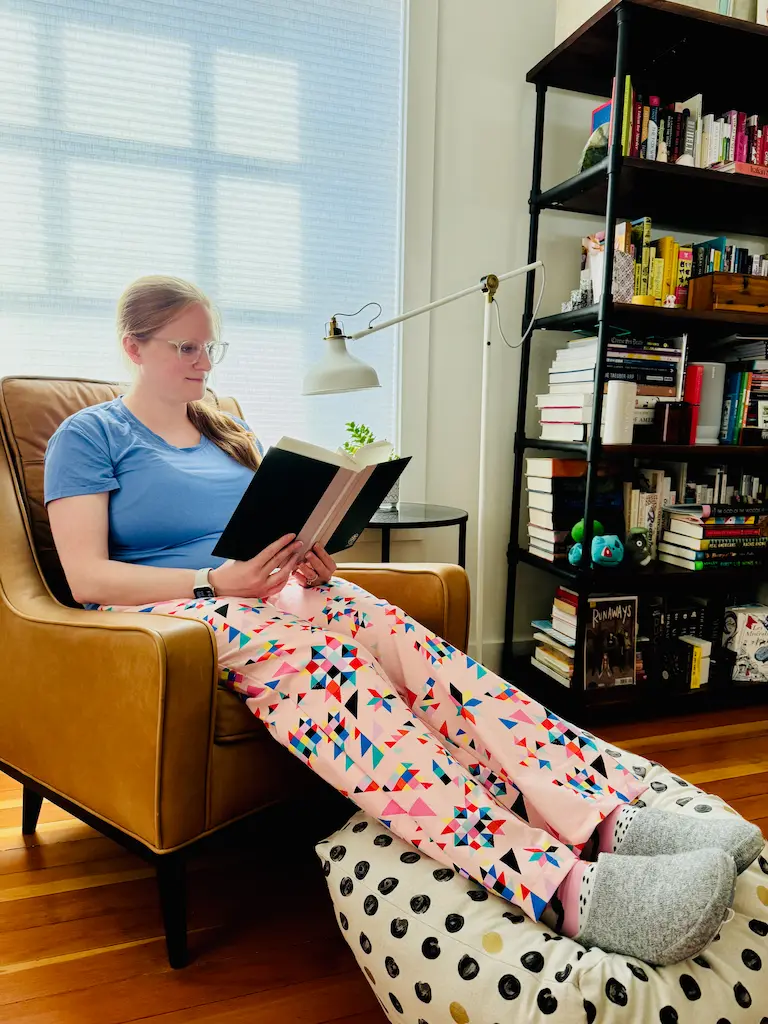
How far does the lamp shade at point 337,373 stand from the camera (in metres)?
1.62

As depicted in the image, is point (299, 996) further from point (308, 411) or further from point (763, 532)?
point (763, 532)

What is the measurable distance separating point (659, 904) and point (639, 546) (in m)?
1.43

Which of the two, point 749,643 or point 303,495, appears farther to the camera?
point 749,643

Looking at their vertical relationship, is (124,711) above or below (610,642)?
above

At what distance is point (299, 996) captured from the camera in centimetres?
110

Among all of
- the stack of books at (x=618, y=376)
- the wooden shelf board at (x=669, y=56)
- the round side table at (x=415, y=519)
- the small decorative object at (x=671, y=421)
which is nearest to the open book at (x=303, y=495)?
the round side table at (x=415, y=519)

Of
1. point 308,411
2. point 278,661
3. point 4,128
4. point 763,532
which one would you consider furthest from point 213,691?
point 763,532

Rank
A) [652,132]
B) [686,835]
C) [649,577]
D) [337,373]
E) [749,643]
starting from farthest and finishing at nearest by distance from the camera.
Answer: [749,643] < [649,577] < [652,132] < [337,373] < [686,835]

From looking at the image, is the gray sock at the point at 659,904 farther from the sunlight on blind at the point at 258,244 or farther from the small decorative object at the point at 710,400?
the sunlight on blind at the point at 258,244

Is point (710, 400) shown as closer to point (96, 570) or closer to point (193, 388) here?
point (193, 388)

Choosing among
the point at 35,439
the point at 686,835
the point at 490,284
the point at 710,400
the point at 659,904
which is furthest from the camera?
the point at 710,400

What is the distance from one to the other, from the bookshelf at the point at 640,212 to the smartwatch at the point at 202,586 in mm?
Answer: 1117

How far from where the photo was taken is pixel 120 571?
1.24 meters

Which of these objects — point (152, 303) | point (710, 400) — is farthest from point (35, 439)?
point (710, 400)
